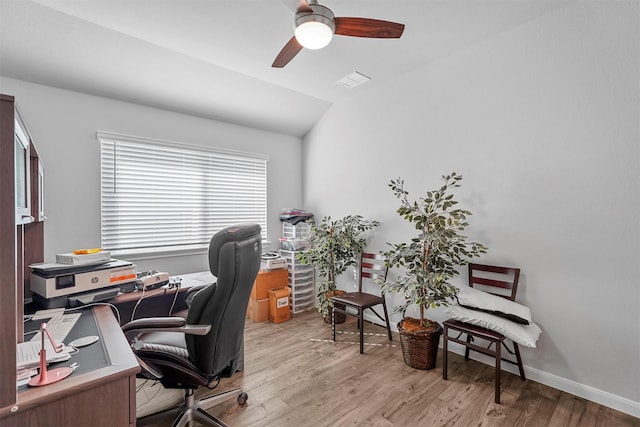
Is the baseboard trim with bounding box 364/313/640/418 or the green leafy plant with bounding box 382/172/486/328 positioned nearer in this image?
the baseboard trim with bounding box 364/313/640/418

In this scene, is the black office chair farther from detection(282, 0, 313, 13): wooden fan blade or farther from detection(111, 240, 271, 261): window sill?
detection(111, 240, 271, 261): window sill

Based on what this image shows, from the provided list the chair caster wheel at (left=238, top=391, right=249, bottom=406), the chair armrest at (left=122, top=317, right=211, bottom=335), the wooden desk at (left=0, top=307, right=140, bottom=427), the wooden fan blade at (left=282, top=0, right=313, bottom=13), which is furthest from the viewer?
the chair caster wheel at (left=238, top=391, right=249, bottom=406)

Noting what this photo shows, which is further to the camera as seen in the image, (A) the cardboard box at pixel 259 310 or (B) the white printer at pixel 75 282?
(A) the cardboard box at pixel 259 310

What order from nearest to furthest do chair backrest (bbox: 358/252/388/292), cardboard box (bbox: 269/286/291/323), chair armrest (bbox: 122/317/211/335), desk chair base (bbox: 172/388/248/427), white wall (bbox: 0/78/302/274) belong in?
1. chair armrest (bbox: 122/317/211/335)
2. desk chair base (bbox: 172/388/248/427)
3. white wall (bbox: 0/78/302/274)
4. chair backrest (bbox: 358/252/388/292)
5. cardboard box (bbox: 269/286/291/323)

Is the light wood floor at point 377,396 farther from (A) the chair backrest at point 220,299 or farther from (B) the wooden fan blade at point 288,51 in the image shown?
(B) the wooden fan blade at point 288,51

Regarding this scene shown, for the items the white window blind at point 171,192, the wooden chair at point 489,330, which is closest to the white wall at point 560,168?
the wooden chair at point 489,330

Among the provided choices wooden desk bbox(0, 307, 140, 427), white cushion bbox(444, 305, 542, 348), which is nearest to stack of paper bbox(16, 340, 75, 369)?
wooden desk bbox(0, 307, 140, 427)

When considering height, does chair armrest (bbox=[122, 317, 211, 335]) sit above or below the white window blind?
below

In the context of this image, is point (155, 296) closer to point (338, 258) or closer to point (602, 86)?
point (338, 258)

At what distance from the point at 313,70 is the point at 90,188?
2391mm

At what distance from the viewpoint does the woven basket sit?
2.42 m

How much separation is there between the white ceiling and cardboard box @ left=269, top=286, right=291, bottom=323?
2.23m

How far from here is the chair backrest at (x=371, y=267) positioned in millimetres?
3238

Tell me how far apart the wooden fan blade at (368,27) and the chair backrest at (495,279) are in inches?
73.6
